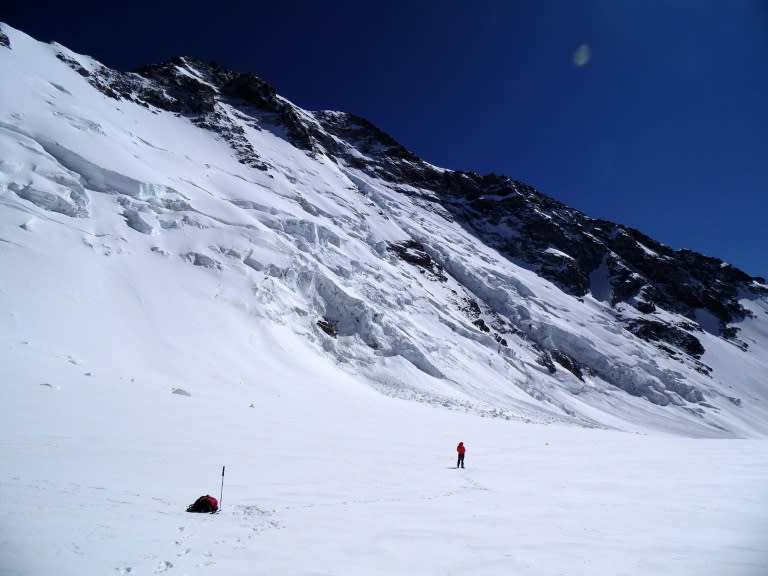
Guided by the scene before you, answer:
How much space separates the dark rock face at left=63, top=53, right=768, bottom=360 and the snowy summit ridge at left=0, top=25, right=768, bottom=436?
2.05 feet

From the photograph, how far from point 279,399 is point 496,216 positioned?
9291 cm

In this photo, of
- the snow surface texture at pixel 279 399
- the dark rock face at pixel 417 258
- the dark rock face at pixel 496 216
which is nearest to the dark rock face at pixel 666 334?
the dark rock face at pixel 496 216

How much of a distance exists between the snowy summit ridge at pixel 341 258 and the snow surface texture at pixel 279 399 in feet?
1.05

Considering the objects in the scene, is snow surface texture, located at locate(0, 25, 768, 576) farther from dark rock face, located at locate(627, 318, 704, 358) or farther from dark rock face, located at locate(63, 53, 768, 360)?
dark rock face, located at locate(627, 318, 704, 358)

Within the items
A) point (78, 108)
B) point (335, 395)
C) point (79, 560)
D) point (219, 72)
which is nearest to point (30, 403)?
point (79, 560)

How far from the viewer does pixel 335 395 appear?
2461 centimetres

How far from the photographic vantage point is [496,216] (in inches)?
4092

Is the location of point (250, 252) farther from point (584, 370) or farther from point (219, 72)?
point (219, 72)

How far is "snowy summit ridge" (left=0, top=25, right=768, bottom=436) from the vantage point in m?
28.6

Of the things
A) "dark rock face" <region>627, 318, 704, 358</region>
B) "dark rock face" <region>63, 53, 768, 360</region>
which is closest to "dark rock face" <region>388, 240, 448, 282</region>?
"dark rock face" <region>63, 53, 768, 360</region>

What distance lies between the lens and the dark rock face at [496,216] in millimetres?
64438

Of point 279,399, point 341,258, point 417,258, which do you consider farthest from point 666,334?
point 279,399

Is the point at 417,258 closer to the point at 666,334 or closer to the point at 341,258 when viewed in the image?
the point at 341,258

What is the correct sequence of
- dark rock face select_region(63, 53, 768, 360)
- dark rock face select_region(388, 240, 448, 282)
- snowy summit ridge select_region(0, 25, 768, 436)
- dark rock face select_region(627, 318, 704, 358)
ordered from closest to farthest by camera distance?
snowy summit ridge select_region(0, 25, 768, 436)
dark rock face select_region(388, 240, 448, 282)
dark rock face select_region(63, 53, 768, 360)
dark rock face select_region(627, 318, 704, 358)
